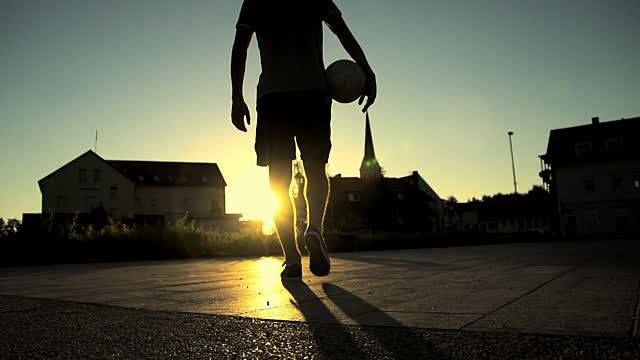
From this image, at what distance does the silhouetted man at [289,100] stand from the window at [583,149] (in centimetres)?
5292

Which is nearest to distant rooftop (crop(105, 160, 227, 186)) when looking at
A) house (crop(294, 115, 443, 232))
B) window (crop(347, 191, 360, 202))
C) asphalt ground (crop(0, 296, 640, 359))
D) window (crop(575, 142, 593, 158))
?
house (crop(294, 115, 443, 232))

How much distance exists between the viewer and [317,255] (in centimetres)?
400

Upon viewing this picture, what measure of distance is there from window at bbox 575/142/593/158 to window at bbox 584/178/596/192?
2.34 meters

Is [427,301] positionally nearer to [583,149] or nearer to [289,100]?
[289,100]

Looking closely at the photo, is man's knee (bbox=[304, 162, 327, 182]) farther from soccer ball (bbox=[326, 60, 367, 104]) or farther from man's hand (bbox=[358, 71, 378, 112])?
man's hand (bbox=[358, 71, 378, 112])

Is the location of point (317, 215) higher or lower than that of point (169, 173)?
lower

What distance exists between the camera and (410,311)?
2.40m

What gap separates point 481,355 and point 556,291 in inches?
62.9

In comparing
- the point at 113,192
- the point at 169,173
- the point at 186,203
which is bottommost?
the point at 186,203

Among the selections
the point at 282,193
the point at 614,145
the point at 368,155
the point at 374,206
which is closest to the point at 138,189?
the point at 374,206

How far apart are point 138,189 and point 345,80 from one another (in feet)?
227

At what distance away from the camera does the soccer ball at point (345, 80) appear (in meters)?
4.45

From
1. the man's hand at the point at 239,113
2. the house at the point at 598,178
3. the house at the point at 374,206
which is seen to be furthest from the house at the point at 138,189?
the man's hand at the point at 239,113

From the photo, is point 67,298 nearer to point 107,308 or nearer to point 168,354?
point 107,308
